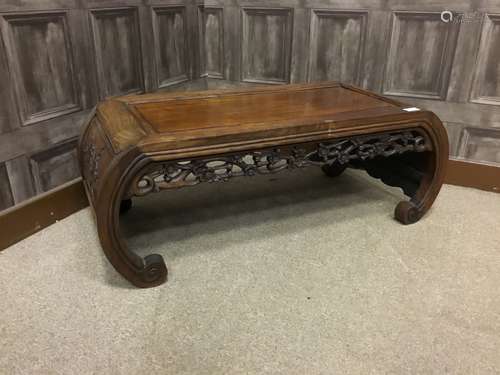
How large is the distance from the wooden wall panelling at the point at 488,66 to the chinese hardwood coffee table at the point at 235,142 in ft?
1.54

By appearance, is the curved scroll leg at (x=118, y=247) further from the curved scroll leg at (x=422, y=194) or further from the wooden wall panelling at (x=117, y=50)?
the curved scroll leg at (x=422, y=194)

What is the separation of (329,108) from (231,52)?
1035 mm

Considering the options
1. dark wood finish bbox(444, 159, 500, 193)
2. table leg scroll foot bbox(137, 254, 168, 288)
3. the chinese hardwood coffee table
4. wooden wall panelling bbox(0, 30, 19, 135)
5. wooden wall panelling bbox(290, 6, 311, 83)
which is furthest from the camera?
wooden wall panelling bbox(290, 6, 311, 83)

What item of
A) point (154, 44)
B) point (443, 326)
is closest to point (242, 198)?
point (154, 44)

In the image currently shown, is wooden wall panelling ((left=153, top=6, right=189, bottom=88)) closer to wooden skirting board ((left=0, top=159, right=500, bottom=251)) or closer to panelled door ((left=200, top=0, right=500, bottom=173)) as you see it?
panelled door ((left=200, top=0, right=500, bottom=173))

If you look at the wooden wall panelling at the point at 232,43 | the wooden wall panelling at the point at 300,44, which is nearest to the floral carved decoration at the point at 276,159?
the wooden wall panelling at the point at 300,44

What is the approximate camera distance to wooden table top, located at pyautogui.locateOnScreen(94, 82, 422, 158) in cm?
143

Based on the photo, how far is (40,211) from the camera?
1.85 m

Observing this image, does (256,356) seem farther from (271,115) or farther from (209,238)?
(271,115)

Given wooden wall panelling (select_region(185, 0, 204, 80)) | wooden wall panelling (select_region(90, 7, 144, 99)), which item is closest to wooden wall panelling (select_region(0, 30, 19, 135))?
wooden wall panelling (select_region(90, 7, 144, 99))

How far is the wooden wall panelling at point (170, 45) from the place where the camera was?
234cm

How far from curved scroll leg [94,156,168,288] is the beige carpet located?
0.05 meters

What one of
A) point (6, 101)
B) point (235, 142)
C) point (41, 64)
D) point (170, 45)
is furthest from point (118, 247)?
point (170, 45)

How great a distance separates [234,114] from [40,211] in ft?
2.93
